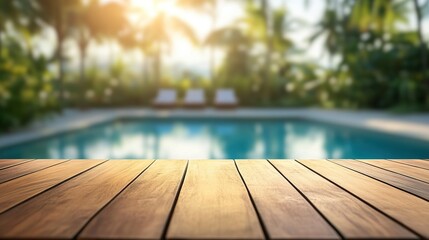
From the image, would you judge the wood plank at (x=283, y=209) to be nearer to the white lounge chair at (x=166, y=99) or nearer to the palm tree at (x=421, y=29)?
the palm tree at (x=421, y=29)

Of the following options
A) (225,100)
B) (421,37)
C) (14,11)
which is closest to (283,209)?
(421,37)

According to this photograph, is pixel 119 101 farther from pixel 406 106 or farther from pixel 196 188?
pixel 196 188

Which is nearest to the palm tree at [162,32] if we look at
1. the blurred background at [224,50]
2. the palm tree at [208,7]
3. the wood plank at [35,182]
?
the blurred background at [224,50]

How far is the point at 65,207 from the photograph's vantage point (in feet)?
4.37

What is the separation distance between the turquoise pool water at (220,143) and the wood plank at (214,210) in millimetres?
4822

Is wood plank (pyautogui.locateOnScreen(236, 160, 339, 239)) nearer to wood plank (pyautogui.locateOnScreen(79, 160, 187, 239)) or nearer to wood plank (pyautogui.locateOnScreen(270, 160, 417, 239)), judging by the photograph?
wood plank (pyautogui.locateOnScreen(270, 160, 417, 239))

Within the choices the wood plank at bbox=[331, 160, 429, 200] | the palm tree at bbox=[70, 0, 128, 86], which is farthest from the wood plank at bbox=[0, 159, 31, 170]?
the palm tree at bbox=[70, 0, 128, 86]

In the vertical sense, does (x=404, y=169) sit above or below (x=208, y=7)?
below

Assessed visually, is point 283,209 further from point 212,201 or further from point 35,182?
point 35,182

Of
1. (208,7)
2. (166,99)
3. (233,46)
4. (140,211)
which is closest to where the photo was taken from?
(140,211)

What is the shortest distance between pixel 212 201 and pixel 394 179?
92 centimetres

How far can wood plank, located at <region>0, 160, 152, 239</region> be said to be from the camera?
1110 millimetres

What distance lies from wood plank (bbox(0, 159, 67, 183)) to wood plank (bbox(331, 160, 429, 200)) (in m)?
1.65

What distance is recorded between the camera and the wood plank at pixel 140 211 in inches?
43.2
